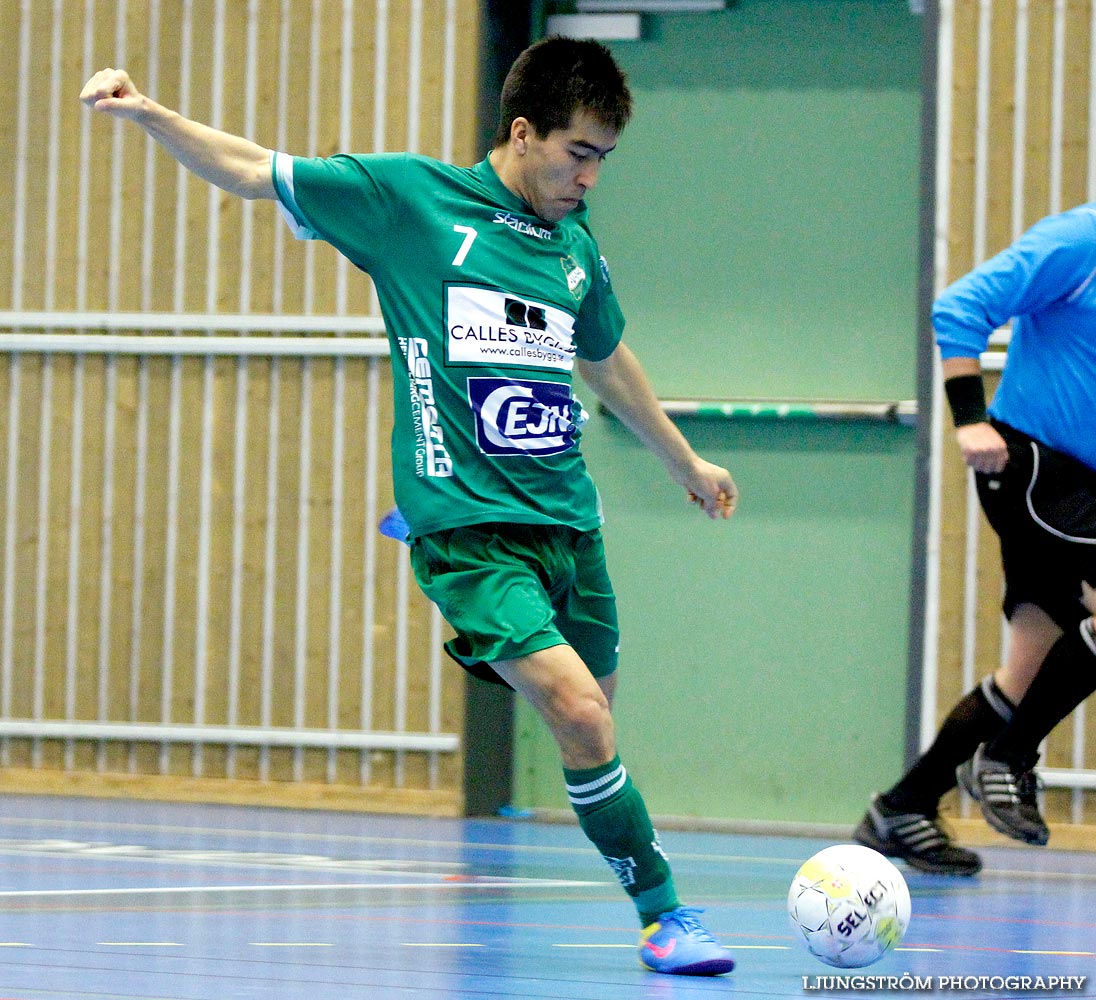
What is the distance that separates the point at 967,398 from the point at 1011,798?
125cm

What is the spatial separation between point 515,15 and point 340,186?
14.6ft

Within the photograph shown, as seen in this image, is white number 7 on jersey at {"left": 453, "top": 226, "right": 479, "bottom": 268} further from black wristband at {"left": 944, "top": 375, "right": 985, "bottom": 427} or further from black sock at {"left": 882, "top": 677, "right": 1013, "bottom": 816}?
black sock at {"left": 882, "top": 677, "right": 1013, "bottom": 816}

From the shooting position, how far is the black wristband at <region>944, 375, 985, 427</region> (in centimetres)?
506

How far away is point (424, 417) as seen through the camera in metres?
3.84

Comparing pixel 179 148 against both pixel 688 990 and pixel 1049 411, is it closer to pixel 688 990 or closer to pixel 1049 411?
pixel 688 990

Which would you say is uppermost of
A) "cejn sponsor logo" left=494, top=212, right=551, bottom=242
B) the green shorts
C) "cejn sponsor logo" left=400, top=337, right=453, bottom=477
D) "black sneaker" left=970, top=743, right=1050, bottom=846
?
"cejn sponsor logo" left=494, top=212, right=551, bottom=242

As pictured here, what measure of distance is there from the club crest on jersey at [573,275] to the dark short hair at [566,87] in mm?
317

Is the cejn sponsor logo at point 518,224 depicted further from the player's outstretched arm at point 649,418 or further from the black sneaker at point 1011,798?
the black sneaker at point 1011,798

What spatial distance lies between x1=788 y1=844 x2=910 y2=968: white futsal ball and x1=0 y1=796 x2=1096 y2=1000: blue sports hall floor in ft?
0.31

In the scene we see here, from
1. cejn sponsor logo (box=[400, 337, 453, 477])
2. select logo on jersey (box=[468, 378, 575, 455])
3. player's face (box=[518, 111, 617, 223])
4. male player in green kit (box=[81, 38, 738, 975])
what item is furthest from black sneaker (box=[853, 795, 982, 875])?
player's face (box=[518, 111, 617, 223])

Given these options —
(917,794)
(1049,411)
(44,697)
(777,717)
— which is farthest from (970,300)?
(44,697)

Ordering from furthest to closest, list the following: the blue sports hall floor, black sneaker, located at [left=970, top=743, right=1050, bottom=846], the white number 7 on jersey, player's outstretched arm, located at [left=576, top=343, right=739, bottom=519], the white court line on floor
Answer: black sneaker, located at [left=970, top=743, right=1050, bottom=846] → the white court line on floor → player's outstretched arm, located at [left=576, top=343, right=739, bottom=519] → the white number 7 on jersey → the blue sports hall floor

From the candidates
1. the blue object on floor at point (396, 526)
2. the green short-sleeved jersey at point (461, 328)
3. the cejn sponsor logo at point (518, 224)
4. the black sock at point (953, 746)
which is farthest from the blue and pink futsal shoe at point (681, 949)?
the black sock at point (953, 746)

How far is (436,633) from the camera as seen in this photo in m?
7.68
